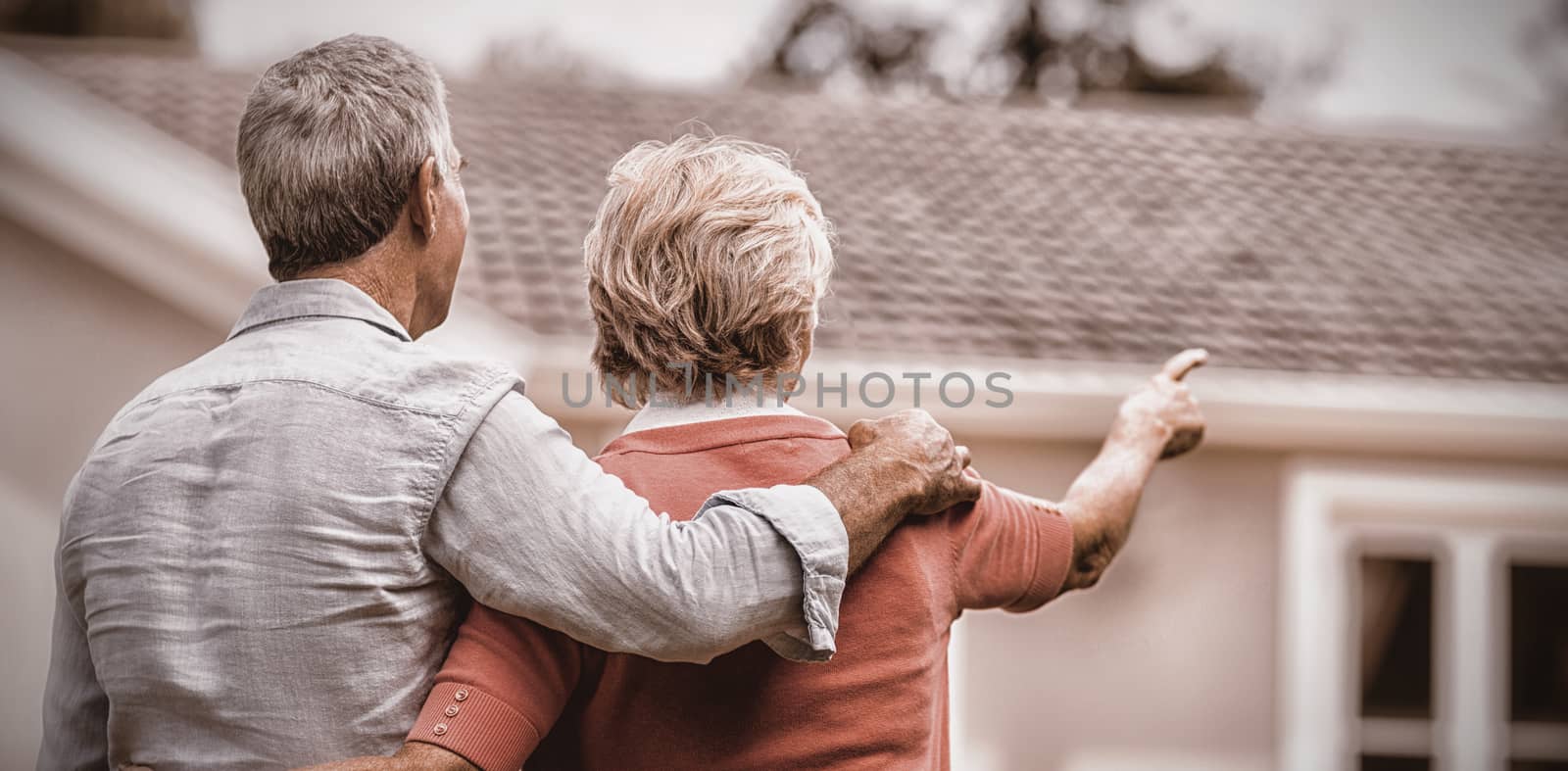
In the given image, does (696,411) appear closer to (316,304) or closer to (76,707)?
(316,304)

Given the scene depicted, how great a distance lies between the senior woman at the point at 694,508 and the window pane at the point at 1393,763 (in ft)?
16.0

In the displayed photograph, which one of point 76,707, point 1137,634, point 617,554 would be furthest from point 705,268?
point 1137,634

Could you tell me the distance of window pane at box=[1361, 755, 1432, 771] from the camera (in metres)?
5.86

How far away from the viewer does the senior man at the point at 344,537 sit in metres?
1.41

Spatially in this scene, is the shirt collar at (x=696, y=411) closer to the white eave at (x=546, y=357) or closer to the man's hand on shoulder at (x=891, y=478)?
the man's hand on shoulder at (x=891, y=478)

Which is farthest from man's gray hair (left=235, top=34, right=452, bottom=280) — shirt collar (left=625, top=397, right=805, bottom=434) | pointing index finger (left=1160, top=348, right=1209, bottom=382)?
pointing index finger (left=1160, top=348, right=1209, bottom=382)

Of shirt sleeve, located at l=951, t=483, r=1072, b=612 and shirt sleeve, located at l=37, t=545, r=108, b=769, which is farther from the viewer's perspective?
shirt sleeve, located at l=951, t=483, r=1072, b=612

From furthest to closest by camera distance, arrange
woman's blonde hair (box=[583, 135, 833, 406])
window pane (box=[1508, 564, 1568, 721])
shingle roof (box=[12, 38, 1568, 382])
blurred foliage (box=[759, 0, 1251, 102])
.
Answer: blurred foliage (box=[759, 0, 1251, 102]) < window pane (box=[1508, 564, 1568, 721]) < shingle roof (box=[12, 38, 1568, 382]) < woman's blonde hair (box=[583, 135, 833, 406])

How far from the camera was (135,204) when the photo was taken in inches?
197

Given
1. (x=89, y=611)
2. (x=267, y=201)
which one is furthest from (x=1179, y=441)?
(x=89, y=611)

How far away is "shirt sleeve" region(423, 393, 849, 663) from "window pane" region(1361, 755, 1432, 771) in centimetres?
527

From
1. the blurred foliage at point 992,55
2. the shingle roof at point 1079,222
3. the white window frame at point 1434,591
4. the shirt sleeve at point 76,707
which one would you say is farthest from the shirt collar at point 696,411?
the blurred foliage at point 992,55

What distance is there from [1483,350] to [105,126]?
19.8ft

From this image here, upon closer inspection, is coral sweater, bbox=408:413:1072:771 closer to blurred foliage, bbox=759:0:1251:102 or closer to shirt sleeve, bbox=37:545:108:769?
shirt sleeve, bbox=37:545:108:769
